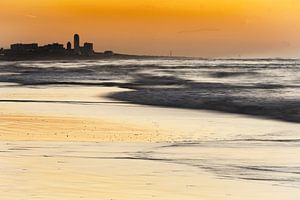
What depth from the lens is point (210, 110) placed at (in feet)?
90.3

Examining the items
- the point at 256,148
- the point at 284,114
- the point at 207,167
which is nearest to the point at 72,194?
the point at 207,167

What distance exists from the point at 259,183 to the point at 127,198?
237cm

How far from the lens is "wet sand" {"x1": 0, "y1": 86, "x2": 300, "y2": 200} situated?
988 centimetres

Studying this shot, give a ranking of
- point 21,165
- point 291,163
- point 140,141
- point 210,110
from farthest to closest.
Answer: point 210,110 < point 140,141 < point 291,163 < point 21,165

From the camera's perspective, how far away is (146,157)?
1323cm

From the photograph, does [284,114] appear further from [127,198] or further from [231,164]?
[127,198]

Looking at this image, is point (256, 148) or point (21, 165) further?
point (256, 148)

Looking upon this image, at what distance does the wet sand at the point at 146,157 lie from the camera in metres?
9.88

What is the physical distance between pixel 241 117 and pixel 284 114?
2110 mm

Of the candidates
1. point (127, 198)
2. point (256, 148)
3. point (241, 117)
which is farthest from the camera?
point (241, 117)

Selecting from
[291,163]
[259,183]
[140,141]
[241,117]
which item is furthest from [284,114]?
[259,183]

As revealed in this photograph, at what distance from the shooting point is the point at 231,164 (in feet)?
40.7

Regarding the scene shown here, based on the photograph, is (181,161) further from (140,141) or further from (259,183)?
(140,141)

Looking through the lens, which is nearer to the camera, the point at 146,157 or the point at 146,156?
the point at 146,157
